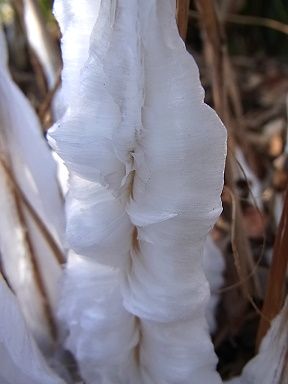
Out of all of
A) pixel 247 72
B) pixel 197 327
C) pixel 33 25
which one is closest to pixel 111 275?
pixel 197 327

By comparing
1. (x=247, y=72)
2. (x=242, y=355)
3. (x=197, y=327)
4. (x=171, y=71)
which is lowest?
(x=247, y=72)

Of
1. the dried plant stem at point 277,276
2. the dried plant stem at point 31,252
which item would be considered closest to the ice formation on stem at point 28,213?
the dried plant stem at point 31,252

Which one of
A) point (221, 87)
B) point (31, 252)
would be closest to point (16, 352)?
point (31, 252)

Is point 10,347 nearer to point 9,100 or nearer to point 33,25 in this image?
point 9,100

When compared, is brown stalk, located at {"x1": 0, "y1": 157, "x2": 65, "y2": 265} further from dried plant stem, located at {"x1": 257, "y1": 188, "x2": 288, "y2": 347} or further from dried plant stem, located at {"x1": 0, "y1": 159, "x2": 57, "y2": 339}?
dried plant stem, located at {"x1": 257, "y1": 188, "x2": 288, "y2": 347}

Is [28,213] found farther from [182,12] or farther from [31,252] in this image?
[182,12]

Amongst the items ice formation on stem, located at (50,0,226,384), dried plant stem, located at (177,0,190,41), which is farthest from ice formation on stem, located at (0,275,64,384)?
dried plant stem, located at (177,0,190,41)
